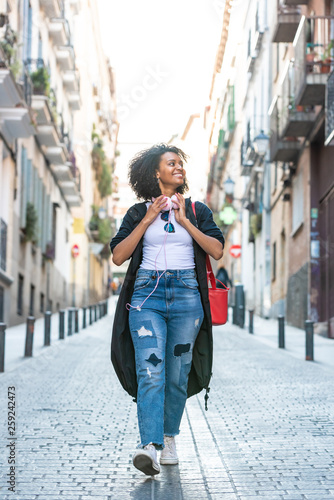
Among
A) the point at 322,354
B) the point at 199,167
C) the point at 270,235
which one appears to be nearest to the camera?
the point at 322,354

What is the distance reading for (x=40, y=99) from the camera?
2250 cm

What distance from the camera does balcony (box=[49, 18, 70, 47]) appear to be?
27.1m

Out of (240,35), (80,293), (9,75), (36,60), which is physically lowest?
(80,293)

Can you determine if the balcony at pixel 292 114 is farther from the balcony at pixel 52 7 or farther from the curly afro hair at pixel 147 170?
the curly afro hair at pixel 147 170

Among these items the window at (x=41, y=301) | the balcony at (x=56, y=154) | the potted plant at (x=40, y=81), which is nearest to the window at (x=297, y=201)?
the potted plant at (x=40, y=81)

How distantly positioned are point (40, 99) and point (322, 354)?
13.2 meters

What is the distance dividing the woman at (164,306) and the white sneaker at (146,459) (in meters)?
0.08

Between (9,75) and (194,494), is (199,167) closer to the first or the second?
(9,75)

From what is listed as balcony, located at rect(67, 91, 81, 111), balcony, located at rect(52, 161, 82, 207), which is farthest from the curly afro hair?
balcony, located at rect(67, 91, 81, 111)

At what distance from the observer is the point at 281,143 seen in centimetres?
2002

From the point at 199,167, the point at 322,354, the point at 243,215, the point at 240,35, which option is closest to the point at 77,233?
the point at 243,215

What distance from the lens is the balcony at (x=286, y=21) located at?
762 inches

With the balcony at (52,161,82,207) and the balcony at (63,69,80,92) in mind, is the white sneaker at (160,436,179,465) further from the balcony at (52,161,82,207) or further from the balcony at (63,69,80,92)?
the balcony at (63,69,80,92)

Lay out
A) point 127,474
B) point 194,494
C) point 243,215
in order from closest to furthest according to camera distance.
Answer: point 194,494 < point 127,474 < point 243,215
